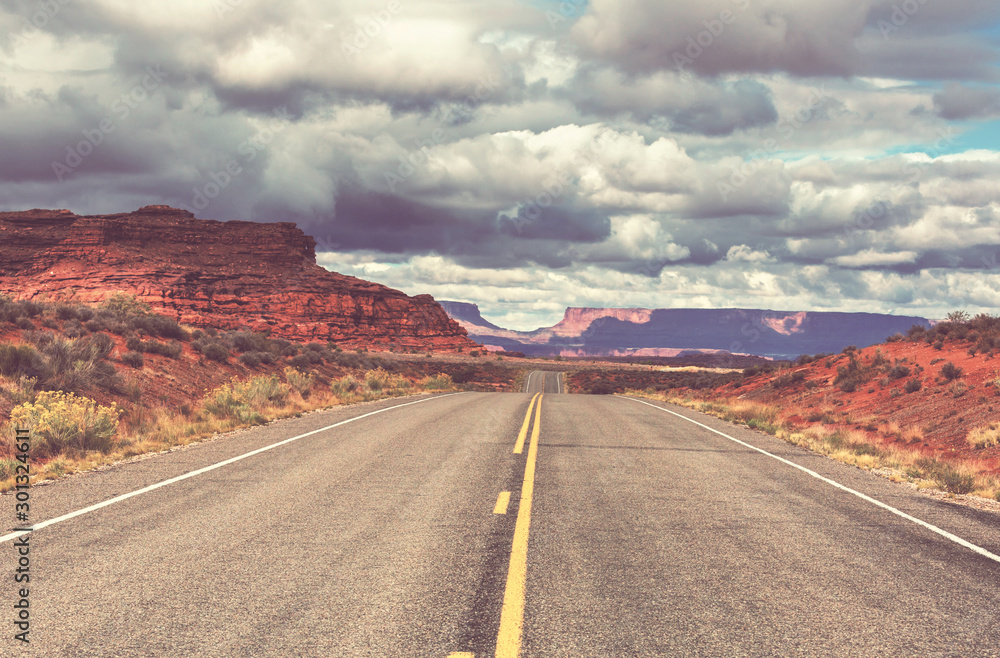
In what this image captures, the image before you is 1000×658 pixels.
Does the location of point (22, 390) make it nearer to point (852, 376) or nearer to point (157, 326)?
point (157, 326)

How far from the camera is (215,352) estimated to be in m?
23.9

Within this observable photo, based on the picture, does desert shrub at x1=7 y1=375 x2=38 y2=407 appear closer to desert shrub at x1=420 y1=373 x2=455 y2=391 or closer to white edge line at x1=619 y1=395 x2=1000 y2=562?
white edge line at x1=619 y1=395 x2=1000 y2=562

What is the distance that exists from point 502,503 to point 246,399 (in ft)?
44.4

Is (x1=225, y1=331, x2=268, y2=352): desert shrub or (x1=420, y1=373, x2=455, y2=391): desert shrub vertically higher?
(x1=225, y1=331, x2=268, y2=352): desert shrub

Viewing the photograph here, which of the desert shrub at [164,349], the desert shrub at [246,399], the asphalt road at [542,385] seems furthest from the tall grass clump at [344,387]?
the asphalt road at [542,385]

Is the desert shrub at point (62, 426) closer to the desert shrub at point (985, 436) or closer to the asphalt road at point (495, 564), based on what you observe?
the asphalt road at point (495, 564)

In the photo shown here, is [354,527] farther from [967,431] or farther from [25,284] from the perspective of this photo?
[25,284]

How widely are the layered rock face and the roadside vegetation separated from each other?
8509cm

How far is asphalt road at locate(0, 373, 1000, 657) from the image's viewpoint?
14.1 feet

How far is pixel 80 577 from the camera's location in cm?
523

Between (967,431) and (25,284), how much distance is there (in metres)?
133

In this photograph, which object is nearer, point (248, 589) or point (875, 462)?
point (248, 589)

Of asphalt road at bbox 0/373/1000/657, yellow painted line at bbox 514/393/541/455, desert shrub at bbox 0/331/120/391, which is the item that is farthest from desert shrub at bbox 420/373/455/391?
asphalt road at bbox 0/373/1000/657

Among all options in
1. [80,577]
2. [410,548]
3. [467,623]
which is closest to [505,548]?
[410,548]
